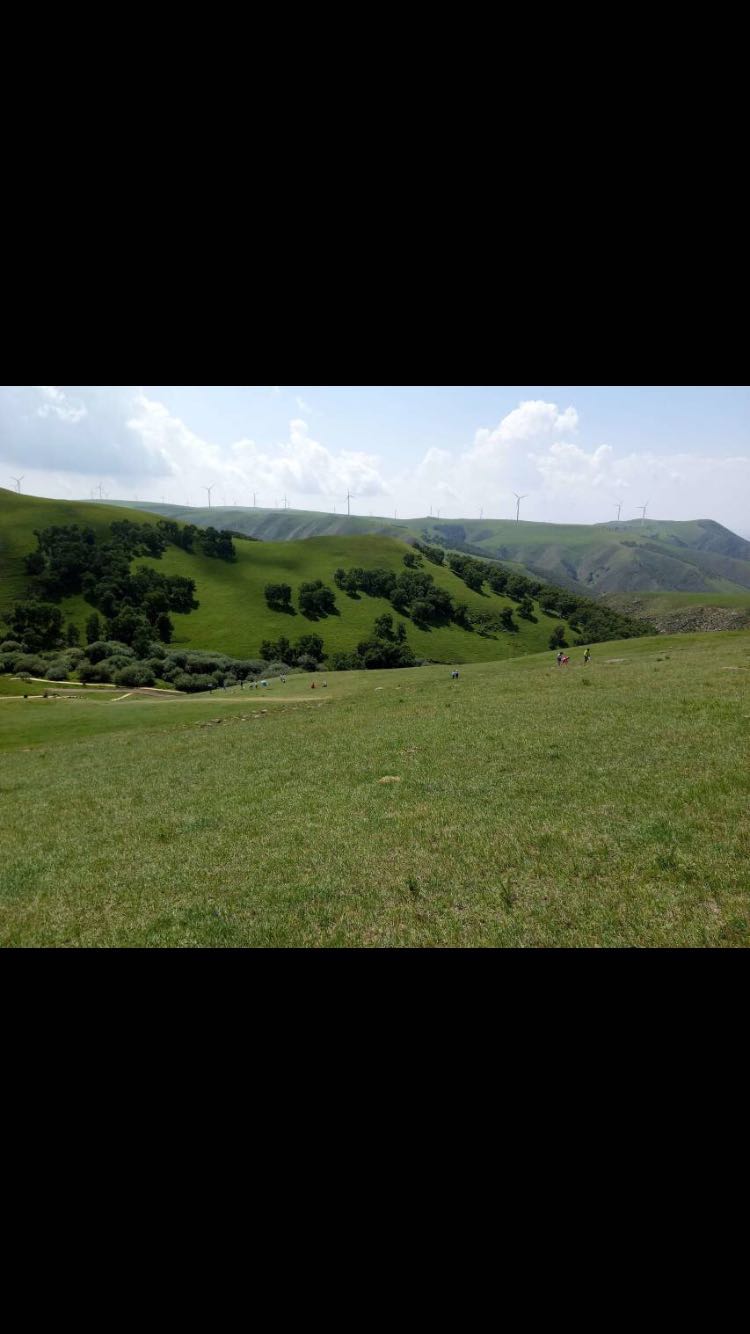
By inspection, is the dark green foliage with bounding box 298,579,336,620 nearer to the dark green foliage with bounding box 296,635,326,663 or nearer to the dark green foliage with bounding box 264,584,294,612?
the dark green foliage with bounding box 264,584,294,612

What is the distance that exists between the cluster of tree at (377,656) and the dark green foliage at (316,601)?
882 inches

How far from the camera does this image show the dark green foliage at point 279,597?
166 meters

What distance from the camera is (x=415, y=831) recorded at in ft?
47.0

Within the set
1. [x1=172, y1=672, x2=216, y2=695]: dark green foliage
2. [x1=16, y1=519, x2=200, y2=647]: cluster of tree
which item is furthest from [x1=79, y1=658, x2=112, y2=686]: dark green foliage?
[x1=16, y1=519, x2=200, y2=647]: cluster of tree

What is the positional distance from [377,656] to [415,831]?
4819 inches

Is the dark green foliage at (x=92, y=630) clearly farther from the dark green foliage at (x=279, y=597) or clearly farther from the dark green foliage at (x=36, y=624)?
the dark green foliage at (x=279, y=597)

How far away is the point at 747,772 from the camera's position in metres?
15.4

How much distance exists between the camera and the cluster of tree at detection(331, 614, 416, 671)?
134375 mm

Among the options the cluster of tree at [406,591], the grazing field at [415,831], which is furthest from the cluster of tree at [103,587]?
the grazing field at [415,831]

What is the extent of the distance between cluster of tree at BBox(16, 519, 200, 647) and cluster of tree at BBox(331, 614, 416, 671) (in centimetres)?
4771

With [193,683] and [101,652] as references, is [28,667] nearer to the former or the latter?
[101,652]

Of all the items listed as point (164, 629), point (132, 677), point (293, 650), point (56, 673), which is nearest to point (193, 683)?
point (132, 677)
